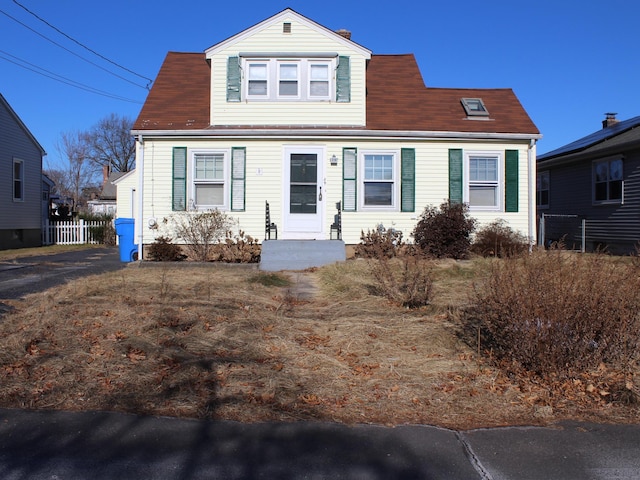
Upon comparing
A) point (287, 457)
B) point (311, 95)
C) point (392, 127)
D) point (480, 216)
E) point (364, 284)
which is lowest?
point (287, 457)

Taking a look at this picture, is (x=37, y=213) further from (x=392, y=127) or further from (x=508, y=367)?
(x=508, y=367)

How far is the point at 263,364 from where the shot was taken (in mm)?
5406

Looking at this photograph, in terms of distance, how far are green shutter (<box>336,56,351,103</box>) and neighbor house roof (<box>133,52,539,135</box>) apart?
850 mm

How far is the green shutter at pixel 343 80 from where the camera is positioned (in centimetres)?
1430

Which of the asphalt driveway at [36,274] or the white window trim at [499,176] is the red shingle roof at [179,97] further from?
the white window trim at [499,176]

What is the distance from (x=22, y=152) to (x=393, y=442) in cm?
2435

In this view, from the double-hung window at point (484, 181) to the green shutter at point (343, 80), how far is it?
3498mm

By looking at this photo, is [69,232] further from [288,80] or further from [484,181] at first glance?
[484,181]

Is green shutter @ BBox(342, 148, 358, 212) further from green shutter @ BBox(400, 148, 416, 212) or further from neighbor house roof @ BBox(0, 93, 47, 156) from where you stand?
neighbor house roof @ BBox(0, 93, 47, 156)

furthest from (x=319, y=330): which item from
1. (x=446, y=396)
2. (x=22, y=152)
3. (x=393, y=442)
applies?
(x=22, y=152)

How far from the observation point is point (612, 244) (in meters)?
18.3

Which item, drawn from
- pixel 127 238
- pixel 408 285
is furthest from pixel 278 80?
pixel 408 285

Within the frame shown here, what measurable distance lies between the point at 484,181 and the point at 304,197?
4.70 m

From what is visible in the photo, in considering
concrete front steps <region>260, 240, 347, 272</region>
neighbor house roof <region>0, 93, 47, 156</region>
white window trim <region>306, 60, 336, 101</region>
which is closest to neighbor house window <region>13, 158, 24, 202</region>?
neighbor house roof <region>0, 93, 47, 156</region>
